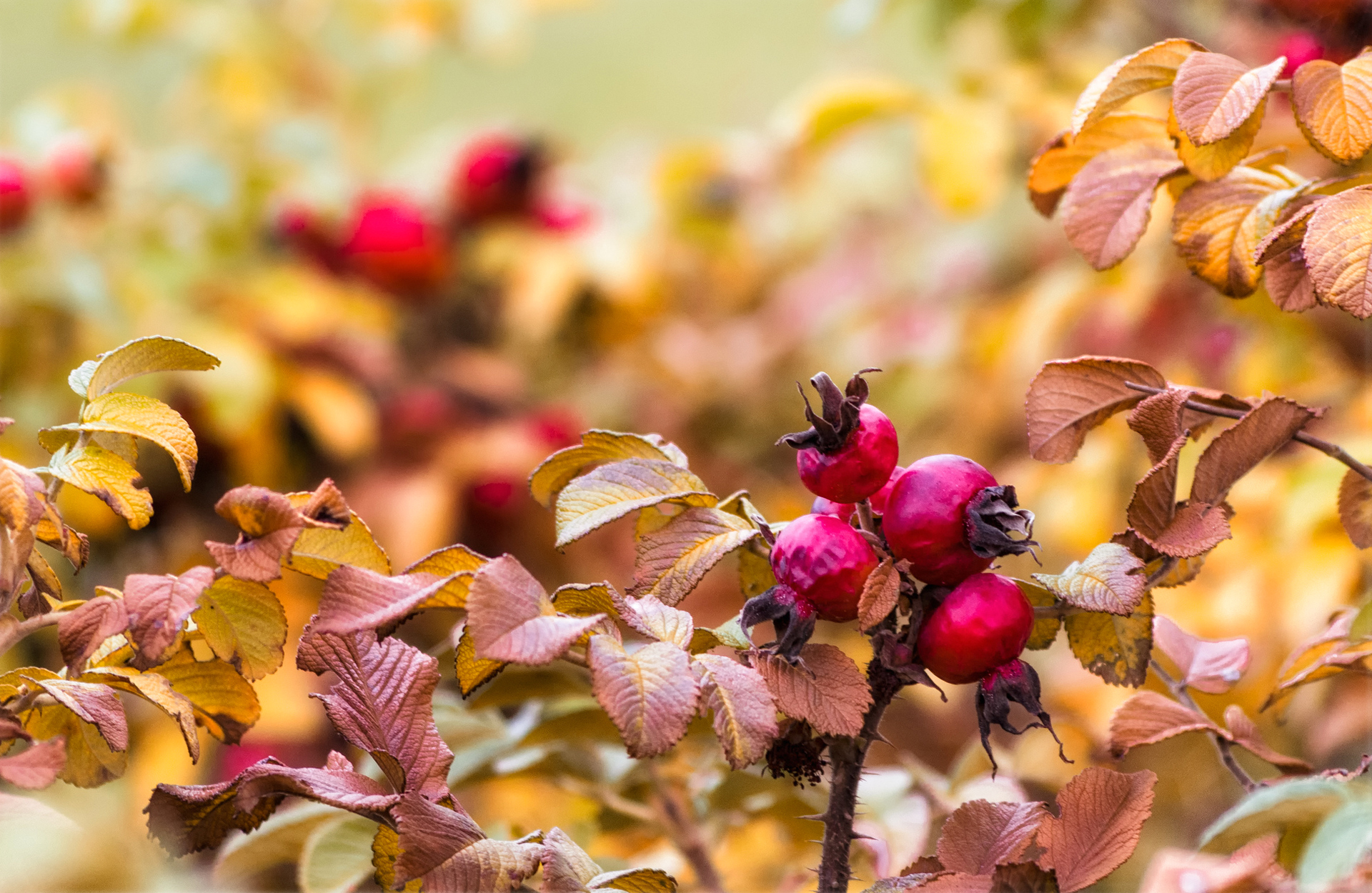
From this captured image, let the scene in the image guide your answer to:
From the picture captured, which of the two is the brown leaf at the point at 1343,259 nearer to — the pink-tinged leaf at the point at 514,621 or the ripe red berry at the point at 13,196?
the pink-tinged leaf at the point at 514,621

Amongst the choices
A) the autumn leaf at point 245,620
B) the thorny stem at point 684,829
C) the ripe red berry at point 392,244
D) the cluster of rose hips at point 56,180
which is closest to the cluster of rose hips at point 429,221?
the ripe red berry at point 392,244

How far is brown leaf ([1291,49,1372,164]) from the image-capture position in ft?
1.12

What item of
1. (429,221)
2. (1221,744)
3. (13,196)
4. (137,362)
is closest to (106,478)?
(137,362)

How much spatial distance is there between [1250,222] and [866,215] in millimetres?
1347

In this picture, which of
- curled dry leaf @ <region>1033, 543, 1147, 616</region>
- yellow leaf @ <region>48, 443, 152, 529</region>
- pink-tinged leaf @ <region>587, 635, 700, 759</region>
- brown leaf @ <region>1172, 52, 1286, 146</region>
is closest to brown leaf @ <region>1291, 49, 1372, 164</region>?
brown leaf @ <region>1172, 52, 1286, 146</region>

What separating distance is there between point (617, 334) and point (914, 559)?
3.58ft

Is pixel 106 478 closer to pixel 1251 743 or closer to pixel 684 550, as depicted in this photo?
pixel 684 550

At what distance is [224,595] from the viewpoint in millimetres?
322

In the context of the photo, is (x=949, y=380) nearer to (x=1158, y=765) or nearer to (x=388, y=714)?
(x=1158, y=765)

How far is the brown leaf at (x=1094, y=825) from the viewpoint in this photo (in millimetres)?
301

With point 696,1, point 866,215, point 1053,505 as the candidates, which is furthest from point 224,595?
point 696,1

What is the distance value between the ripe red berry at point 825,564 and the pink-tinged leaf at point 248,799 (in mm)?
113

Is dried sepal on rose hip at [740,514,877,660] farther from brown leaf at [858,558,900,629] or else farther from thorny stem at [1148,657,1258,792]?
thorny stem at [1148,657,1258,792]

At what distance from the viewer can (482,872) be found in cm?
28
